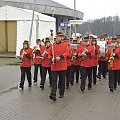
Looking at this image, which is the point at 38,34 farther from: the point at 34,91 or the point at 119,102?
the point at 119,102

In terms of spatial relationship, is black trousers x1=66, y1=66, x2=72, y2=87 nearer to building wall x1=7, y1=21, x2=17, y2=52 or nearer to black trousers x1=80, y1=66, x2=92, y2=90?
black trousers x1=80, y1=66, x2=92, y2=90

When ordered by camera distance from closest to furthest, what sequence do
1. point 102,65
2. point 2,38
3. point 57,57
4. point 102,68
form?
point 57,57 < point 102,68 < point 102,65 < point 2,38

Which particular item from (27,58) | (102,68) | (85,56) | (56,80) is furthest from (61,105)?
(102,68)

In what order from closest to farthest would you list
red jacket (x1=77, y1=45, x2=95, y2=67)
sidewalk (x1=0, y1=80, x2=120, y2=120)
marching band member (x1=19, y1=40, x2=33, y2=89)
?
sidewalk (x1=0, y1=80, x2=120, y2=120) → red jacket (x1=77, y1=45, x2=95, y2=67) → marching band member (x1=19, y1=40, x2=33, y2=89)

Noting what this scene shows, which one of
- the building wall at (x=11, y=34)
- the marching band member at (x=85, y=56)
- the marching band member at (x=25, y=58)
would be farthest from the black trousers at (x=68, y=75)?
the building wall at (x=11, y=34)

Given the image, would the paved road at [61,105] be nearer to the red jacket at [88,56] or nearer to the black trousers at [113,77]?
the black trousers at [113,77]

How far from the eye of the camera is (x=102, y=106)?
9172 millimetres

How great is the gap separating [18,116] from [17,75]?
869cm

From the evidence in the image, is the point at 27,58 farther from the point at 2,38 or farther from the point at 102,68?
the point at 2,38

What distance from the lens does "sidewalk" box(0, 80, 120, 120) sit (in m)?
8.12

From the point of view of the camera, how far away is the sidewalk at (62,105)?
8.12 metres

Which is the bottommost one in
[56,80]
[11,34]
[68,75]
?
[68,75]

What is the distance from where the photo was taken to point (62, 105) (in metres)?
9.41

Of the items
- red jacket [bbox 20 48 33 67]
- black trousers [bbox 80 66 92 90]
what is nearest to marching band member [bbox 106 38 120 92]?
black trousers [bbox 80 66 92 90]
